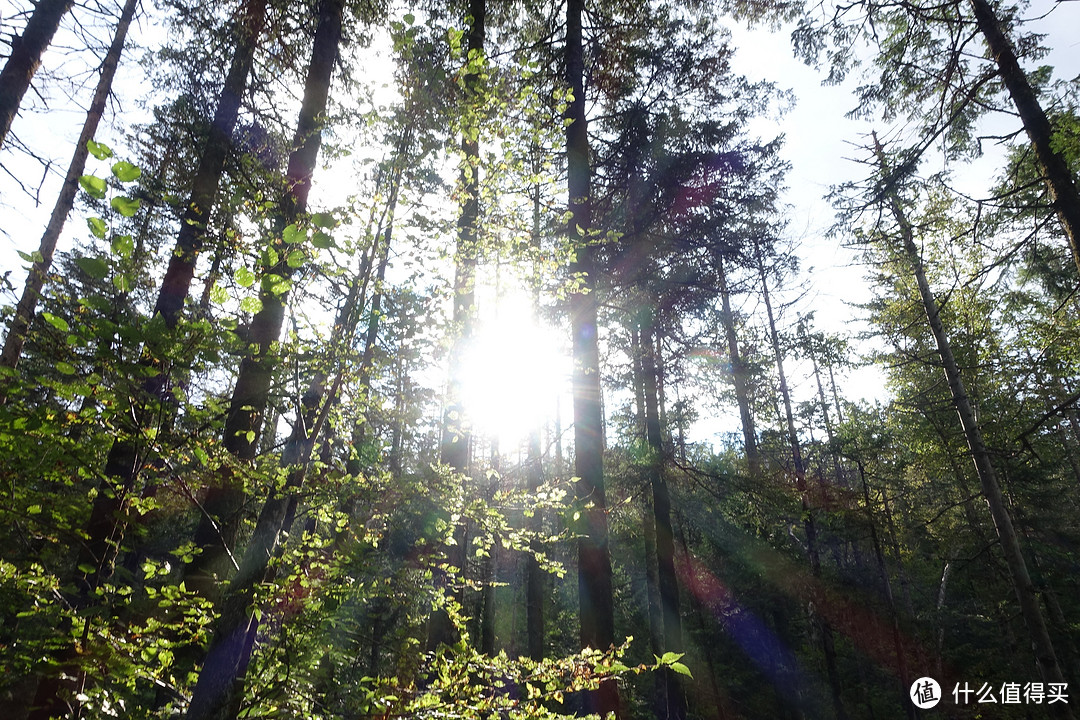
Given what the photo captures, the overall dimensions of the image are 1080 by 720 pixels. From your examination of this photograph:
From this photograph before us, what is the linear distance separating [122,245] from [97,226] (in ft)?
0.37

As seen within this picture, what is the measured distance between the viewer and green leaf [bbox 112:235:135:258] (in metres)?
1.69

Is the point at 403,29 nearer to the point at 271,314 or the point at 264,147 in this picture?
the point at 271,314

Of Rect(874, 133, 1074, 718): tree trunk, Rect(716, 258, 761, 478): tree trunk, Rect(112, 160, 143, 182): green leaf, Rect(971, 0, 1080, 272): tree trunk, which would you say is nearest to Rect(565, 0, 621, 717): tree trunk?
Rect(112, 160, 143, 182): green leaf

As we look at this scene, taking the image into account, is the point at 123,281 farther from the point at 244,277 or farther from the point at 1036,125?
the point at 1036,125

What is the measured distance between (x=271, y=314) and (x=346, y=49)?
4.71 meters

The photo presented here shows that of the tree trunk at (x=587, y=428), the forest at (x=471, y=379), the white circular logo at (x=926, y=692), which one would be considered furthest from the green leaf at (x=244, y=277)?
the white circular logo at (x=926, y=692)

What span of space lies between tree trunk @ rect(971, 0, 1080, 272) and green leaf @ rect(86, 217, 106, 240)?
824 centimetres

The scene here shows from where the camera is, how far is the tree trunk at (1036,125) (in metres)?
5.48

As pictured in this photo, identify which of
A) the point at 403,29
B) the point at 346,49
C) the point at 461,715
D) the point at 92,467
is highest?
the point at 346,49

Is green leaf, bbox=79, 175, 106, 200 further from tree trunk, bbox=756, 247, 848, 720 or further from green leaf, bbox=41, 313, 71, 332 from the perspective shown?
tree trunk, bbox=756, 247, 848, 720

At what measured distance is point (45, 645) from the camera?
7.53 feet

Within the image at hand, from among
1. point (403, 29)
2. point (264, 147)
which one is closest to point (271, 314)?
point (403, 29)

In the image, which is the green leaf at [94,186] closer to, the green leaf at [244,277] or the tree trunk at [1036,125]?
the green leaf at [244,277]

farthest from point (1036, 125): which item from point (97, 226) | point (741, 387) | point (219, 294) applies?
point (741, 387)
